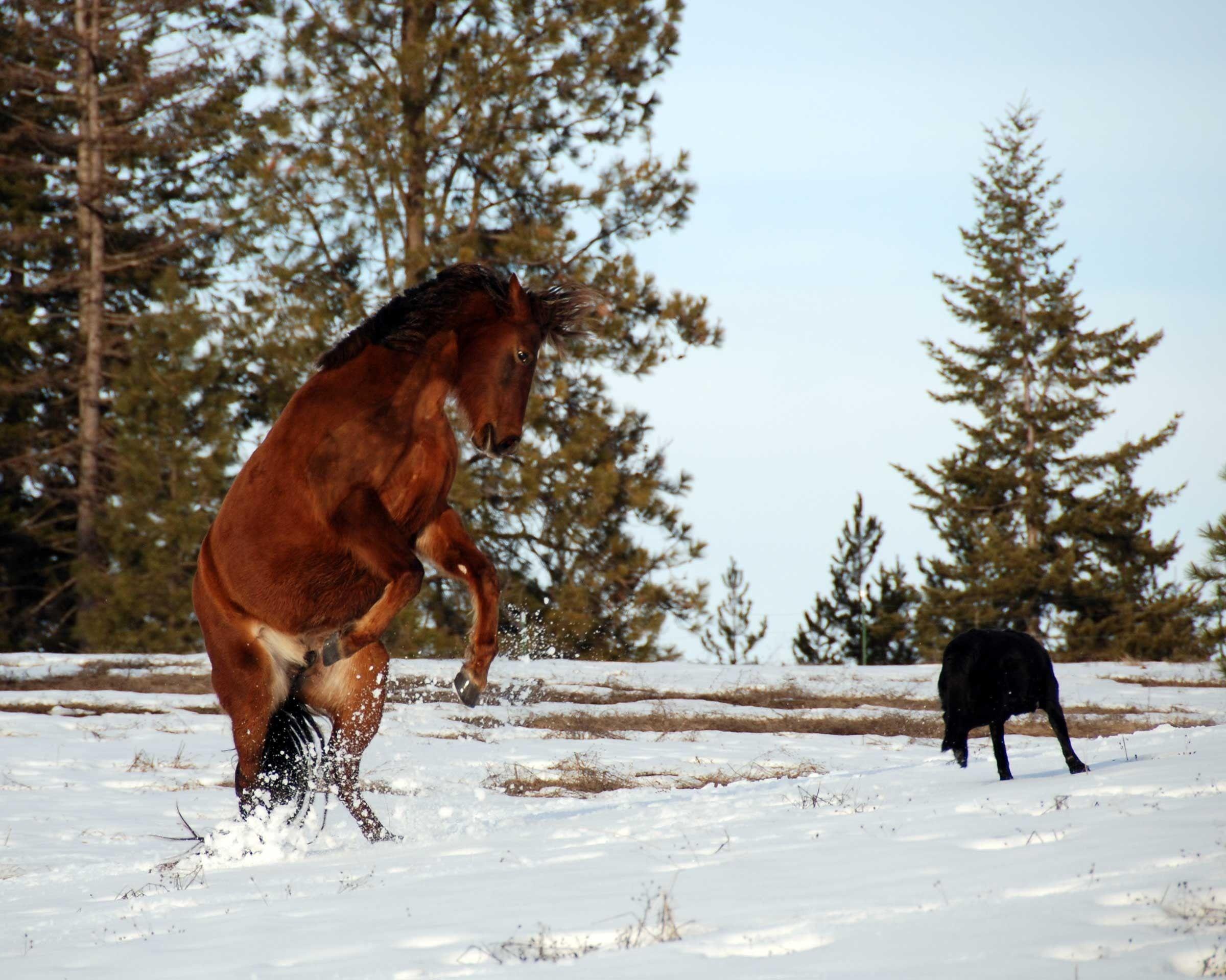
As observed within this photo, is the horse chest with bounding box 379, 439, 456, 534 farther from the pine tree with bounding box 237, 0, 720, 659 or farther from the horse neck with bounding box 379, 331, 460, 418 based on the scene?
the pine tree with bounding box 237, 0, 720, 659

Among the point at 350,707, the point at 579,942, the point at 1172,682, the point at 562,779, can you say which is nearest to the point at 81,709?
the point at 562,779

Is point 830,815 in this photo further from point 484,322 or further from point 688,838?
point 484,322

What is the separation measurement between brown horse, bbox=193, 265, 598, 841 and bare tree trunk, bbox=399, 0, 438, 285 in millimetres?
13206

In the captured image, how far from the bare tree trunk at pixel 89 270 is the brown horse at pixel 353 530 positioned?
17343 millimetres

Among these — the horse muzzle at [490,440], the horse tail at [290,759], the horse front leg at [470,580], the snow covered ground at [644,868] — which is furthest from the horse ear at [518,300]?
the snow covered ground at [644,868]

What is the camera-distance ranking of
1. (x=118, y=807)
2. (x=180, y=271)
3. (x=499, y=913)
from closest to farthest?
(x=499, y=913)
(x=118, y=807)
(x=180, y=271)

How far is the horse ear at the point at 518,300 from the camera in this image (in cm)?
560

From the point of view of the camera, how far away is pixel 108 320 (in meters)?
22.1

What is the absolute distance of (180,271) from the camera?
23.1 metres

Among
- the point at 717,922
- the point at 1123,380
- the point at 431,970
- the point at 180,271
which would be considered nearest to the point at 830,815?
the point at 717,922

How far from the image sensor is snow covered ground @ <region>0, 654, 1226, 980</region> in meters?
2.89

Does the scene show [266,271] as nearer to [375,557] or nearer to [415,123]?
[415,123]

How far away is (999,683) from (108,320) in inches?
798

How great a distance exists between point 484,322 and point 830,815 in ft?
8.56
